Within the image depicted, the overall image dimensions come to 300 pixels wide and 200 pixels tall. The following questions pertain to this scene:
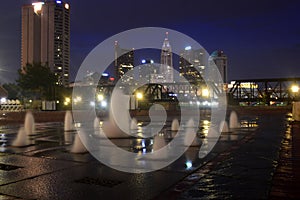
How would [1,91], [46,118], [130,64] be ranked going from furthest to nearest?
1. [130,64]
2. [1,91]
3. [46,118]

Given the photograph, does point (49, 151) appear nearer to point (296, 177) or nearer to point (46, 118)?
point (296, 177)

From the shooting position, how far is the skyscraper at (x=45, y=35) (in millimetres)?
168750

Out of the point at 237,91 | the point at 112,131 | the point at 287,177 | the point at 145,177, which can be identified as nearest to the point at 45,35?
the point at 237,91

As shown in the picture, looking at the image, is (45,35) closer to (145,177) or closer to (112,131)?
(112,131)

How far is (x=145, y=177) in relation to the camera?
24.8ft

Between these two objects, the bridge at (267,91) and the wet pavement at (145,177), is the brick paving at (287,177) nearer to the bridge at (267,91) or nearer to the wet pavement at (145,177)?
the wet pavement at (145,177)

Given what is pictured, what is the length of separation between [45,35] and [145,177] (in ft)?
596

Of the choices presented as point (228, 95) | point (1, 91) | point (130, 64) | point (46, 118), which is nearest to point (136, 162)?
point (46, 118)

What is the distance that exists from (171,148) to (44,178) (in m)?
5.40

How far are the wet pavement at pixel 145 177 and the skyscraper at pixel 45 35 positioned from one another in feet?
518

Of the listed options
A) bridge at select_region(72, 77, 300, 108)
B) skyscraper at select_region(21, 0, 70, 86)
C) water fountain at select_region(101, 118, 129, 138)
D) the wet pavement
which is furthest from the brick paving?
skyscraper at select_region(21, 0, 70, 86)

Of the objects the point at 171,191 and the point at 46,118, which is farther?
the point at 46,118

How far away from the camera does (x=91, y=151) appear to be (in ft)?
37.1

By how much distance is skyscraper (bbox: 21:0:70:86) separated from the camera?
169 m
